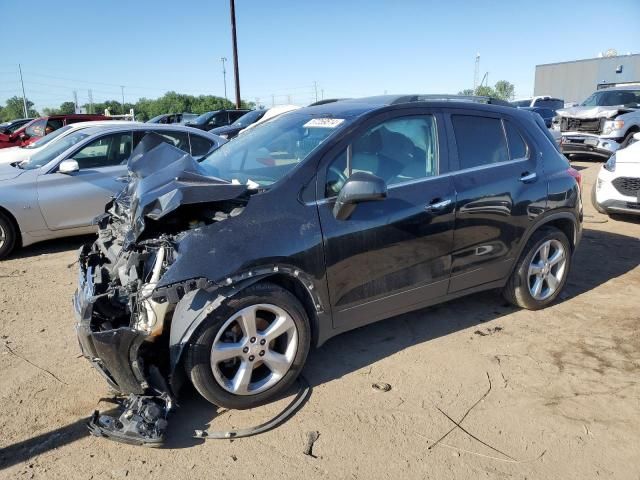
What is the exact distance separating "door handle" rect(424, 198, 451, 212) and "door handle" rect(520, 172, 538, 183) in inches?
34.7

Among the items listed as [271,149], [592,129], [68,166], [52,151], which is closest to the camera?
[271,149]

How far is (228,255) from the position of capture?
2826 millimetres

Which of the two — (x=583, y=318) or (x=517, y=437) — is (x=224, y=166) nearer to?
(x=517, y=437)

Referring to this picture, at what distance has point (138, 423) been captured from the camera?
271 centimetres

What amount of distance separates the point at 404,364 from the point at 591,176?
34.3 ft

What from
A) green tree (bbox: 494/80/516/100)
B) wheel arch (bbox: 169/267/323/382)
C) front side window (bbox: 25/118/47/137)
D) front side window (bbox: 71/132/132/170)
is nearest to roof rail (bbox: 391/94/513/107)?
wheel arch (bbox: 169/267/323/382)

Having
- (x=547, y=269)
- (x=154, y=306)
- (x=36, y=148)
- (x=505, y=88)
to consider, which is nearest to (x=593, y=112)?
(x=547, y=269)

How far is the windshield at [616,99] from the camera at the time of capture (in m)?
14.1

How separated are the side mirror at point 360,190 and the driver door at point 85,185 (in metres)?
4.16

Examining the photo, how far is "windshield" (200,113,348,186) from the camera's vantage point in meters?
3.42

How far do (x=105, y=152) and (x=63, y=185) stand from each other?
2.53ft

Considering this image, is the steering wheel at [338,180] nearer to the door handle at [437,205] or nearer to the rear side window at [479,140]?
the door handle at [437,205]

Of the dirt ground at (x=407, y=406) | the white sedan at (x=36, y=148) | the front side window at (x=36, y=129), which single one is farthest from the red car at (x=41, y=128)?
the dirt ground at (x=407, y=406)

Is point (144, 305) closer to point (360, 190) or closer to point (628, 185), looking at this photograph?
point (360, 190)
